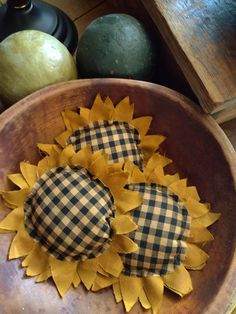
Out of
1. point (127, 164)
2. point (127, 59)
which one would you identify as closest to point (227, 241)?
point (127, 164)

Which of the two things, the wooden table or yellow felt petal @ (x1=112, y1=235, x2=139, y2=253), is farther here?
the wooden table

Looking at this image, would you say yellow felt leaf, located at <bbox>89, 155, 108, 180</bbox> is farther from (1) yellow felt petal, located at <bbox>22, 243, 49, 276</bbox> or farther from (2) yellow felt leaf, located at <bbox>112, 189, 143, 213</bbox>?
(1) yellow felt petal, located at <bbox>22, 243, 49, 276</bbox>

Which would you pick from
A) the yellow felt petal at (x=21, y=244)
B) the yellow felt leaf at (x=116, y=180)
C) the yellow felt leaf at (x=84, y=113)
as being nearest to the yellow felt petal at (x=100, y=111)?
the yellow felt leaf at (x=84, y=113)

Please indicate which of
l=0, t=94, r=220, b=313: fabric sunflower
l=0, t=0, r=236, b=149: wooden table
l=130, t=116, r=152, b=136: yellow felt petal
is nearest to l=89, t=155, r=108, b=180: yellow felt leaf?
l=0, t=94, r=220, b=313: fabric sunflower

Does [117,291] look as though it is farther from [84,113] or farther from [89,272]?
[84,113]

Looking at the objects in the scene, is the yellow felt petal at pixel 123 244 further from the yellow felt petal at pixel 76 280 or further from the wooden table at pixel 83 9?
the wooden table at pixel 83 9

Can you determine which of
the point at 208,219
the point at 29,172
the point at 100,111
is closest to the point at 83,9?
the point at 100,111
